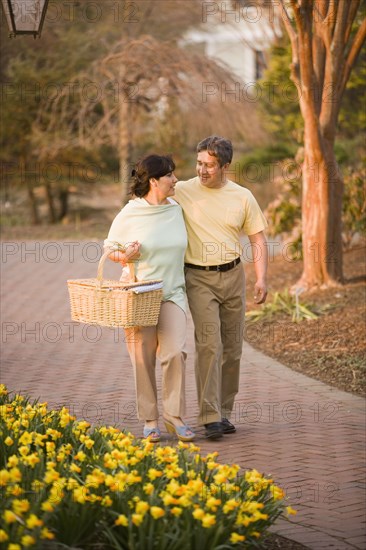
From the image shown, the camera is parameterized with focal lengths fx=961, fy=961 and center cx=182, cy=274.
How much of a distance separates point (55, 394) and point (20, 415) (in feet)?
9.14

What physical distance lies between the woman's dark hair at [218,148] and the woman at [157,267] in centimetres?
26

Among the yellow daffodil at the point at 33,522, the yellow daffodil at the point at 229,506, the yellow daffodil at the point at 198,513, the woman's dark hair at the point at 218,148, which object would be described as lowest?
the yellow daffodil at the point at 229,506

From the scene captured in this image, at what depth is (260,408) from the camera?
758 cm

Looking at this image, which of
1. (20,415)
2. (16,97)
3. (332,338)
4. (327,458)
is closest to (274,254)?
(332,338)

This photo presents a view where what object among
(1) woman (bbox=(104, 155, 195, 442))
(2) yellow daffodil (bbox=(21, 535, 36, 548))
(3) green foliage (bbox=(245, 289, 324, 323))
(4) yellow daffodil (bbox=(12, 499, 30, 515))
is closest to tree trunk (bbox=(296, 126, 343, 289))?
(3) green foliage (bbox=(245, 289, 324, 323))

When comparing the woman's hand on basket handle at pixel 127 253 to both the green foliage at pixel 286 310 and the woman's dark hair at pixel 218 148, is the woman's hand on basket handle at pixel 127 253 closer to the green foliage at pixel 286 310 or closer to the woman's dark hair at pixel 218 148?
the woman's dark hair at pixel 218 148

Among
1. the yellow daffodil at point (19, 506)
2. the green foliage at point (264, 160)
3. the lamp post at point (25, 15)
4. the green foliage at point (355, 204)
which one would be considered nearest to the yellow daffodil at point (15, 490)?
the yellow daffodil at point (19, 506)

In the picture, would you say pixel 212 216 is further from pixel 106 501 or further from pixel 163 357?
pixel 106 501

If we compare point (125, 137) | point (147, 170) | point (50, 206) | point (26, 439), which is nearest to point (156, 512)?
point (26, 439)

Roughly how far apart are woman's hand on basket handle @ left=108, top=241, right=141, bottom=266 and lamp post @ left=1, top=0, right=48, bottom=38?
7.02 feet

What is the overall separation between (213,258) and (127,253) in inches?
28.0

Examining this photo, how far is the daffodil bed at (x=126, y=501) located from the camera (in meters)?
3.70

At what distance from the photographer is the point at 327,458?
6.12 m

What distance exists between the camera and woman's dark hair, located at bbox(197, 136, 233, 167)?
20.7 ft
